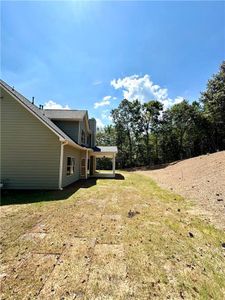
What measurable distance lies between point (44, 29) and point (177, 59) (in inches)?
386

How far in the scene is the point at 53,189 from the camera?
9680 mm

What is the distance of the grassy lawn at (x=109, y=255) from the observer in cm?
241

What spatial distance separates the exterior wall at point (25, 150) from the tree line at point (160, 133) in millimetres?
26589

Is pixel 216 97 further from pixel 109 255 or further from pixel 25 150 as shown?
pixel 109 255

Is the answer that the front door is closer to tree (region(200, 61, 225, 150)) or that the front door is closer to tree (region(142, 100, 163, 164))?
tree (region(142, 100, 163, 164))

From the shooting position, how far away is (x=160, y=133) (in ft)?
117

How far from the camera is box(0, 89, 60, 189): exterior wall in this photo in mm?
9531

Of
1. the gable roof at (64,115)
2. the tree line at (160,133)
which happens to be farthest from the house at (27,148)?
the tree line at (160,133)

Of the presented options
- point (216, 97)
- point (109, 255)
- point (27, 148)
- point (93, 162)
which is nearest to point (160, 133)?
point (216, 97)

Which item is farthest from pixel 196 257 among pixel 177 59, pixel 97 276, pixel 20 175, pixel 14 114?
pixel 177 59

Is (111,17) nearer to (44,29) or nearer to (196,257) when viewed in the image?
(44,29)

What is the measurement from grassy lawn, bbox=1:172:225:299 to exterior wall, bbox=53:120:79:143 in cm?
885

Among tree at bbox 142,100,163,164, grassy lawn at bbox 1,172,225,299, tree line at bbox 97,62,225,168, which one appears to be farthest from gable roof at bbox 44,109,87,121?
tree at bbox 142,100,163,164

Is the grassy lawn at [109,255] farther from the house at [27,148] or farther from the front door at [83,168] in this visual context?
the front door at [83,168]
